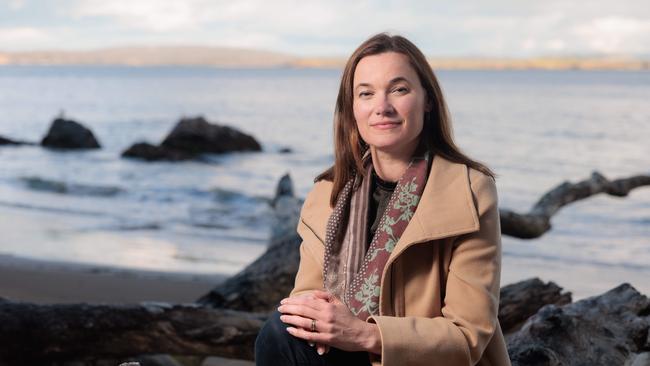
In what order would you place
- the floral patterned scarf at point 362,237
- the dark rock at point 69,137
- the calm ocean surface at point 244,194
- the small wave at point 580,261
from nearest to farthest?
the floral patterned scarf at point 362,237 < the calm ocean surface at point 244,194 < the small wave at point 580,261 < the dark rock at point 69,137

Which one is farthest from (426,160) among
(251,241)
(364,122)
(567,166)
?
(567,166)

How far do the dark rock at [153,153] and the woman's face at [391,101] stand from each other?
2124 centimetres

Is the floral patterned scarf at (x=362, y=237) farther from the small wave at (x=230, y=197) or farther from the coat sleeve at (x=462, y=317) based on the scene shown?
the small wave at (x=230, y=197)

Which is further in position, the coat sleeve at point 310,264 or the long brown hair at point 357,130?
the coat sleeve at point 310,264

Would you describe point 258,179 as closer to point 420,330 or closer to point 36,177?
point 36,177

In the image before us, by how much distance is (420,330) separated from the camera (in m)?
2.82

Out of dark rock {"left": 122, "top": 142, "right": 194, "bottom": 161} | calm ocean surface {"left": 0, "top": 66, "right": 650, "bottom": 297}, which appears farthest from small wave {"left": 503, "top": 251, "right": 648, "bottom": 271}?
dark rock {"left": 122, "top": 142, "right": 194, "bottom": 161}

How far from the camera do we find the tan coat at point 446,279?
9.20 feet

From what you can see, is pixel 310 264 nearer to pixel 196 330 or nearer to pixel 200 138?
pixel 196 330

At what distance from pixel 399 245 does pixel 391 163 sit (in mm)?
408

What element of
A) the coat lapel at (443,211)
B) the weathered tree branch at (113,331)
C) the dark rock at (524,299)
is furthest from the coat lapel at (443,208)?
the dark rock at (524,299)

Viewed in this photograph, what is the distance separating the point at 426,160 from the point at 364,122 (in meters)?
0.26

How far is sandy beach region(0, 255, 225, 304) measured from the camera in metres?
7.99

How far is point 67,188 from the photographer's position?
59.1 ft
